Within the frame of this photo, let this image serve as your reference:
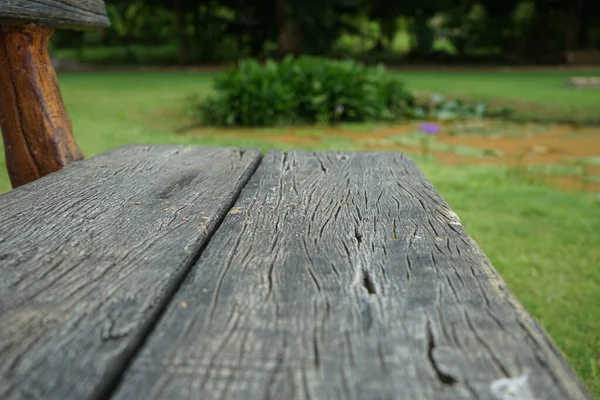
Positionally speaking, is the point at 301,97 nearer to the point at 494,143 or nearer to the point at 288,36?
the point at 494,143

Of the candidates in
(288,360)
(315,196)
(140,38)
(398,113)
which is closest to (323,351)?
(288,360)

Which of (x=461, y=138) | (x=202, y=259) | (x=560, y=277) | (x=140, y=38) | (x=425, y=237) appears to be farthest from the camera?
(x=140, y=38)

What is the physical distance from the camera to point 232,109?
6.62 m

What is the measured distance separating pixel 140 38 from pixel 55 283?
2790cm

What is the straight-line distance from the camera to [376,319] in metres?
0.73

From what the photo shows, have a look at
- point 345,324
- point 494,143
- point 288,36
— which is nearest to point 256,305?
point 345,324

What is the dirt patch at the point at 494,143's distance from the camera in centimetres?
438

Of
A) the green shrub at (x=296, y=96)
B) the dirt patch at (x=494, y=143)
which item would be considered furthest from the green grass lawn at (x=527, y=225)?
the green shrub at (x=296, y=96)

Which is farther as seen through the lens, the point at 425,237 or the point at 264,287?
the point at 425,237

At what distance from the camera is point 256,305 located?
75 cm

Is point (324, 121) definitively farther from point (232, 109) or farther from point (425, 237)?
point (425, 237)

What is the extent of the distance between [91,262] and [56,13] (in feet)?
3.38

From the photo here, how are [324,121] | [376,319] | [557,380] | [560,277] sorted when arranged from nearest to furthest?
[557,380]
[376,319]
[560,277]
[324,121]

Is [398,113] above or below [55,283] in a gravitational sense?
below
